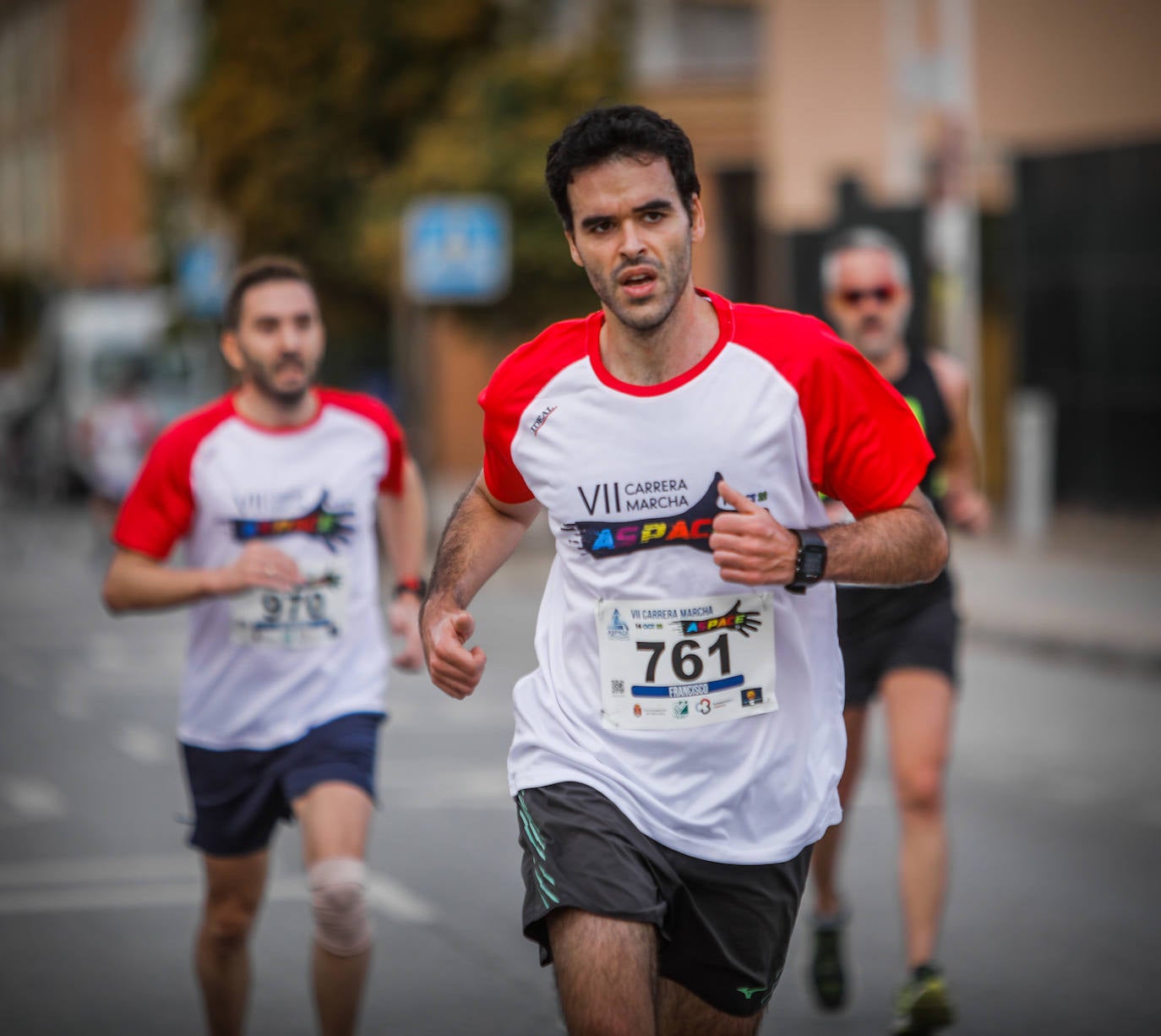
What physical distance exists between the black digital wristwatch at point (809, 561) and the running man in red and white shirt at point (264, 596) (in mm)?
1790

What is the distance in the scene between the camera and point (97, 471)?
20.5 m

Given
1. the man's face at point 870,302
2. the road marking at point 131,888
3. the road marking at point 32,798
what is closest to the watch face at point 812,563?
the man's face at point 870,302

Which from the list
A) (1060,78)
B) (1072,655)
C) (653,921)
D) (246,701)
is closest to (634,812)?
(653,921)

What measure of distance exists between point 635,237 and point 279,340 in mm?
1926

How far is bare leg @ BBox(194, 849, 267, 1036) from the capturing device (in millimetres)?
5176

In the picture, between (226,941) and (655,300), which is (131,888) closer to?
(226,941)

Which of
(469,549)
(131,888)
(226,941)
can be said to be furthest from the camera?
(131,888)

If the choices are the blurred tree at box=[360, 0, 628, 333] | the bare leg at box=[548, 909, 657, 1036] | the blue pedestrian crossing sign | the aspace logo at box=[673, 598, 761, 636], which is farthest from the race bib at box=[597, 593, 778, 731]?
the blurred tree at box=[360, 0, 628, 333]

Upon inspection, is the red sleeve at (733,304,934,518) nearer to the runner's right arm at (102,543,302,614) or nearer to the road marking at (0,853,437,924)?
the runner's right arm at (102,543,302,614)

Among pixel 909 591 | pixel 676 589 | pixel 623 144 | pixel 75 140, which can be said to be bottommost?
pixel 909 591

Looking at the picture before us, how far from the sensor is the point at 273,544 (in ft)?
17.4

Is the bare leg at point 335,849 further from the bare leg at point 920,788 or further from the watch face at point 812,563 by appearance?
the watch face at point 812,563

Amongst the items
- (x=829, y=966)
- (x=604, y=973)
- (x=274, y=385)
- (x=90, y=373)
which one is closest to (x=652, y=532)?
(x=604, y=973)

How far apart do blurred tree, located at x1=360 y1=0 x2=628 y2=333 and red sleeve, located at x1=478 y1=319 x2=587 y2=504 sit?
17732 mm
